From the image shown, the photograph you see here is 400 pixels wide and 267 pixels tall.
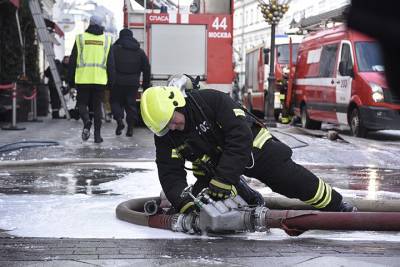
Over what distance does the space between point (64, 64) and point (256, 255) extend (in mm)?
15655

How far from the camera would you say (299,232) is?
4.63 meters

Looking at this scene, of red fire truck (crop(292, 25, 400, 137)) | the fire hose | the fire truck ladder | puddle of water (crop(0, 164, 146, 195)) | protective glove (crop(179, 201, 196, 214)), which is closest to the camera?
the fire hose

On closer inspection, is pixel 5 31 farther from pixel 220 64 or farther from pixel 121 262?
pixel 121 262

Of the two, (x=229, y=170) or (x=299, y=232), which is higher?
(x=229, y=170)

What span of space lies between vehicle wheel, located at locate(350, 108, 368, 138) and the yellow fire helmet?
9.65 metres

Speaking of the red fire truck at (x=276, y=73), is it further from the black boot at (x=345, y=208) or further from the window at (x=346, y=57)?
the black boot at (x=345, y=208)

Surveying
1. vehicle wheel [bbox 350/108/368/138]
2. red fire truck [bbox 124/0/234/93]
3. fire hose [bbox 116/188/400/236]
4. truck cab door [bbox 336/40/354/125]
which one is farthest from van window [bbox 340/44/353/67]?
fire hose [bbox 116/188/400/236]

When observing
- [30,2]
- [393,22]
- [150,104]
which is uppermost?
[30,2]

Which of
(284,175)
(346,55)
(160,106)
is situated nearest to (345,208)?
(284,175)

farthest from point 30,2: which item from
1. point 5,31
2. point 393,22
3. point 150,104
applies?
point 393,22

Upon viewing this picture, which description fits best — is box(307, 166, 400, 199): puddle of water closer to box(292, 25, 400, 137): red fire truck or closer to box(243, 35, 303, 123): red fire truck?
box(292, 25, 400, 137): red fire truck

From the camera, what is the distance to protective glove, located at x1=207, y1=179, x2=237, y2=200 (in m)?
4.52

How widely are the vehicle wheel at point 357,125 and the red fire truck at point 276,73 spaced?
5.94 meters

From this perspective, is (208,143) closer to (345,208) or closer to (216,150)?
(216,150)
